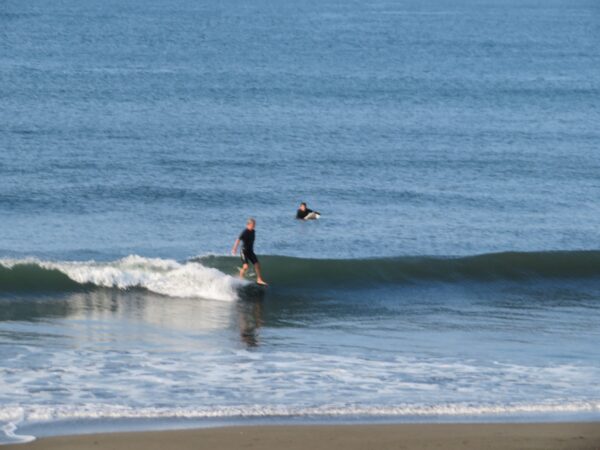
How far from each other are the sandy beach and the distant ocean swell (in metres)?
9.70

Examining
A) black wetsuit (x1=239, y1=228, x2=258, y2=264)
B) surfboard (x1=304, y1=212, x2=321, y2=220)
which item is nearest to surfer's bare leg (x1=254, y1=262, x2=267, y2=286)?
black wetsuit (x1=239, y1=228, x2=258, y2=264)

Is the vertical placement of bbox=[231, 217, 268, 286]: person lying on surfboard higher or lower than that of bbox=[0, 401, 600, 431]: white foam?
higher

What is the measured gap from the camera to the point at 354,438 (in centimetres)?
1592

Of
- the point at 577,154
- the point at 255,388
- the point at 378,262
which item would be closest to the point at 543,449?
the point at 255,388

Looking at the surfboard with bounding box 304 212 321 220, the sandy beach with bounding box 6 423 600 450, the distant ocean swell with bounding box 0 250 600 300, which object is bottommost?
the sandy beach with bounding box 6 423 600 450

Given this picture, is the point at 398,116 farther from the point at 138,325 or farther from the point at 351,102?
the point at 138,325

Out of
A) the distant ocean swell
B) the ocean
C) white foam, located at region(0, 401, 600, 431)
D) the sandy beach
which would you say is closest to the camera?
the sandy beach

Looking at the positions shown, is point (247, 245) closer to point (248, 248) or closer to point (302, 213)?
point (248, 248)

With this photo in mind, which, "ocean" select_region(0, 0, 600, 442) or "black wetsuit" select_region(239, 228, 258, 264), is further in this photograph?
"black wetsuit" select_region(239, 228, 258, 264)

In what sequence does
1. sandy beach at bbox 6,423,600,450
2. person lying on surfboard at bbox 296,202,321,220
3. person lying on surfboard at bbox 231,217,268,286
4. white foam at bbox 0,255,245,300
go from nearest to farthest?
sandy beach at bbox 6,423,600,450
person lying on surfboard at bbox 231,217,268,286
white foam at bbox 0,255,245,300
person lying on surfboard at bbox 296,202,321,220

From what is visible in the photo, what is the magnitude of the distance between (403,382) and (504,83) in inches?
2003

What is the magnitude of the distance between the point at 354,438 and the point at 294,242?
15.7 metres

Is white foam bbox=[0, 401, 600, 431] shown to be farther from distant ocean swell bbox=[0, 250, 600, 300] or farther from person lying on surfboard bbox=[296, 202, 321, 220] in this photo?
person lying on surfboard bbox=[296, 202, 321, 220]

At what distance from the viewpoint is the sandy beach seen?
50.9 ft
